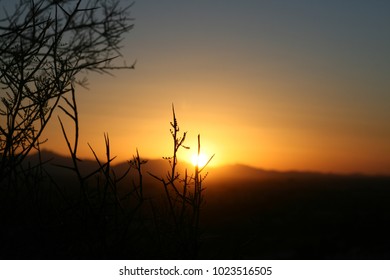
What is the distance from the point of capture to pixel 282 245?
67.5 feet

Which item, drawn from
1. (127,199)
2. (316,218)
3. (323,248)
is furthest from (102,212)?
(316,218)

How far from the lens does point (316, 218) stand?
2544 centimetres

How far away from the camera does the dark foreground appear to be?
4.43 m

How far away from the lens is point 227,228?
72.9 feet

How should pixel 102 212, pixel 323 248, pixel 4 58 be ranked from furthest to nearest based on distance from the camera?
pixel 323 248
pixel 4 58
pixel 102 212

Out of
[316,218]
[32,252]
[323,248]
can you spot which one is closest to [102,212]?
[32,252]

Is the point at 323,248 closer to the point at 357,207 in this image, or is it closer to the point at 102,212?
the point at 357,207

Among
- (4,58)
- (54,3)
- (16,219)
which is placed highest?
(54,3)

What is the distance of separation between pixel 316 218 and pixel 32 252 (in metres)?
22.6

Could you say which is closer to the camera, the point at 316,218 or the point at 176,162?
the point at 176,162

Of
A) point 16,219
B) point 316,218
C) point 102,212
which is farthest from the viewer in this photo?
point 316,218

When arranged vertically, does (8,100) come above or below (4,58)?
below

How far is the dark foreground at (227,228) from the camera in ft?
14.5

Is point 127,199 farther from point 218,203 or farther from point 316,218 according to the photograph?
point 218,203
